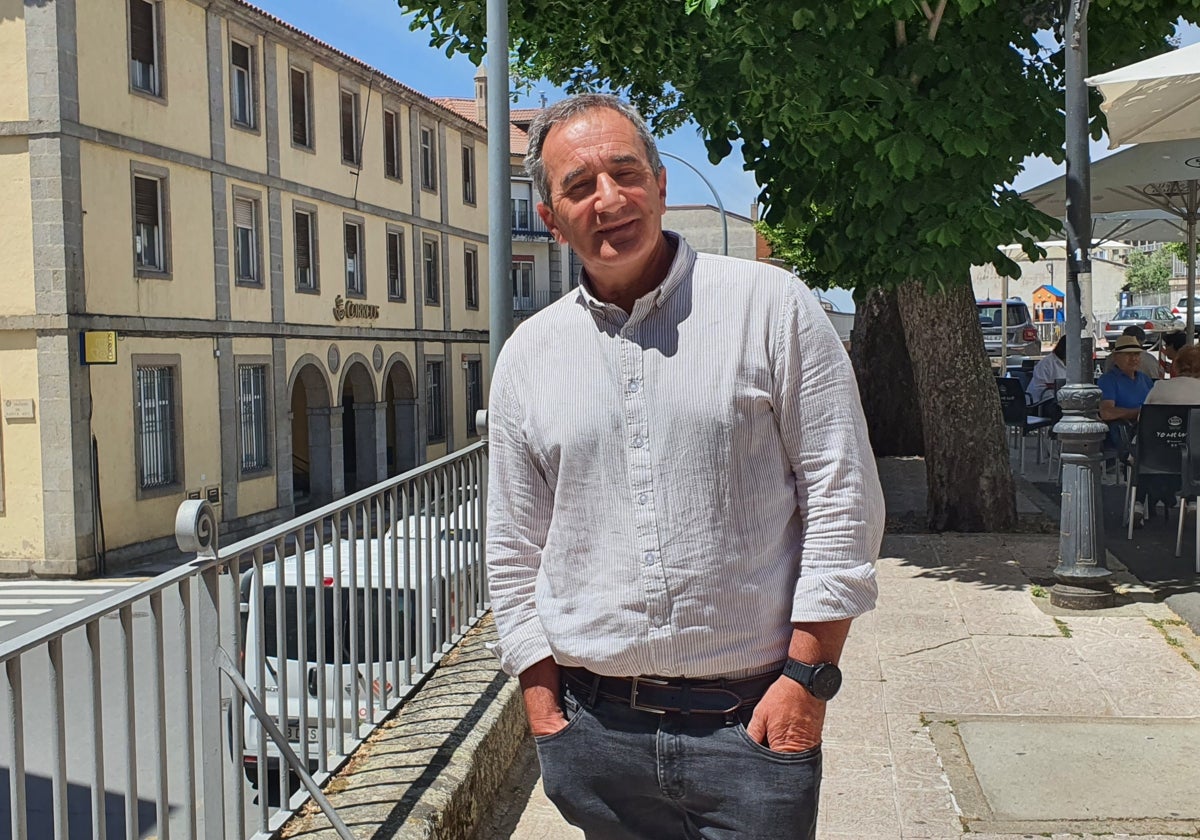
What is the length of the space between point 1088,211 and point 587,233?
585 centimetres

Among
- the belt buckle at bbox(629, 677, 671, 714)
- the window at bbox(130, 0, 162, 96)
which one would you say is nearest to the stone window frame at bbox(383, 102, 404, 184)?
the window at bbox(130, 0, 162, 96)

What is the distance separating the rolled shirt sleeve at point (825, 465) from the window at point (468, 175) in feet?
126

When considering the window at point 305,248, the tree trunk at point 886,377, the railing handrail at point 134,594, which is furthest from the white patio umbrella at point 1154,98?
the window at point 305,248

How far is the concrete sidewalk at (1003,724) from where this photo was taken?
4.36m

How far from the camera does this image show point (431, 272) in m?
37.8

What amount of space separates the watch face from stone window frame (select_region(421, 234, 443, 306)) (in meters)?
35.1

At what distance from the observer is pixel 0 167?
850 inches

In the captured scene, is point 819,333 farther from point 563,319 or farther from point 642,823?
point 642,823

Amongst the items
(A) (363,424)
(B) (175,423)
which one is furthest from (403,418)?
(B) (175,423)

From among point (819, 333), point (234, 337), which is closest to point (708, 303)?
point (819, 333)

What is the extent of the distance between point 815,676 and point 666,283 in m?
0.72

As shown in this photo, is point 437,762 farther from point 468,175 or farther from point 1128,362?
point 468,175

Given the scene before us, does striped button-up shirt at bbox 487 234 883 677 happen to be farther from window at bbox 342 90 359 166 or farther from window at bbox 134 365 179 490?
window at bbox 342 90 359 166

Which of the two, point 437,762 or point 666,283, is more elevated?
point 666,283
